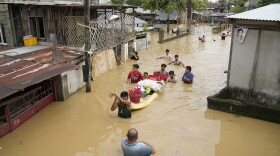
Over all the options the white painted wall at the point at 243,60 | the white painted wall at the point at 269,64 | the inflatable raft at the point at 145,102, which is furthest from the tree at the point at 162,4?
the white painted wall at the point at 269,64

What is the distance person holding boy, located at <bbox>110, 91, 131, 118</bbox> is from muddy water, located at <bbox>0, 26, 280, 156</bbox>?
0.23m

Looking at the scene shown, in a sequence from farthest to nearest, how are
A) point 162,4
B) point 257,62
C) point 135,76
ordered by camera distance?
point 162,4, point 135,76, point 257,62

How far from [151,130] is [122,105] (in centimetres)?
132

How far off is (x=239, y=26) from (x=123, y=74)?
24.4 ft

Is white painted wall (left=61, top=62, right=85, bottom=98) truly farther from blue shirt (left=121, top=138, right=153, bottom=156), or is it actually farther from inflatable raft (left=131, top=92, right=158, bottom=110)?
blue shirt (left=121, top=138, right=153, bottom=156)

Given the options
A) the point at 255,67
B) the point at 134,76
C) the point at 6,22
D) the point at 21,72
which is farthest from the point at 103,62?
the point at 255,67

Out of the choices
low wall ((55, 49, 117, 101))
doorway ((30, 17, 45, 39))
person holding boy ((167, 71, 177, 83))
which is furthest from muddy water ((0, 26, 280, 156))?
doorway ((30, 17, 45, 39))

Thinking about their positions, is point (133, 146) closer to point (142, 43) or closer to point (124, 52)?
point (124, 52)

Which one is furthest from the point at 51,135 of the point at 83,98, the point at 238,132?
the point at 238,132

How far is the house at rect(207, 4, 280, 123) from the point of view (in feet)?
28.2

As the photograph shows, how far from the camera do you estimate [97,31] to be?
43.3 ft

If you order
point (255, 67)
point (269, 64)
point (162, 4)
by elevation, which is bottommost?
point (255, 67)

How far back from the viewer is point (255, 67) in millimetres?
9164

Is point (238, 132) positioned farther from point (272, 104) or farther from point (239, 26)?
point (239, 26)
